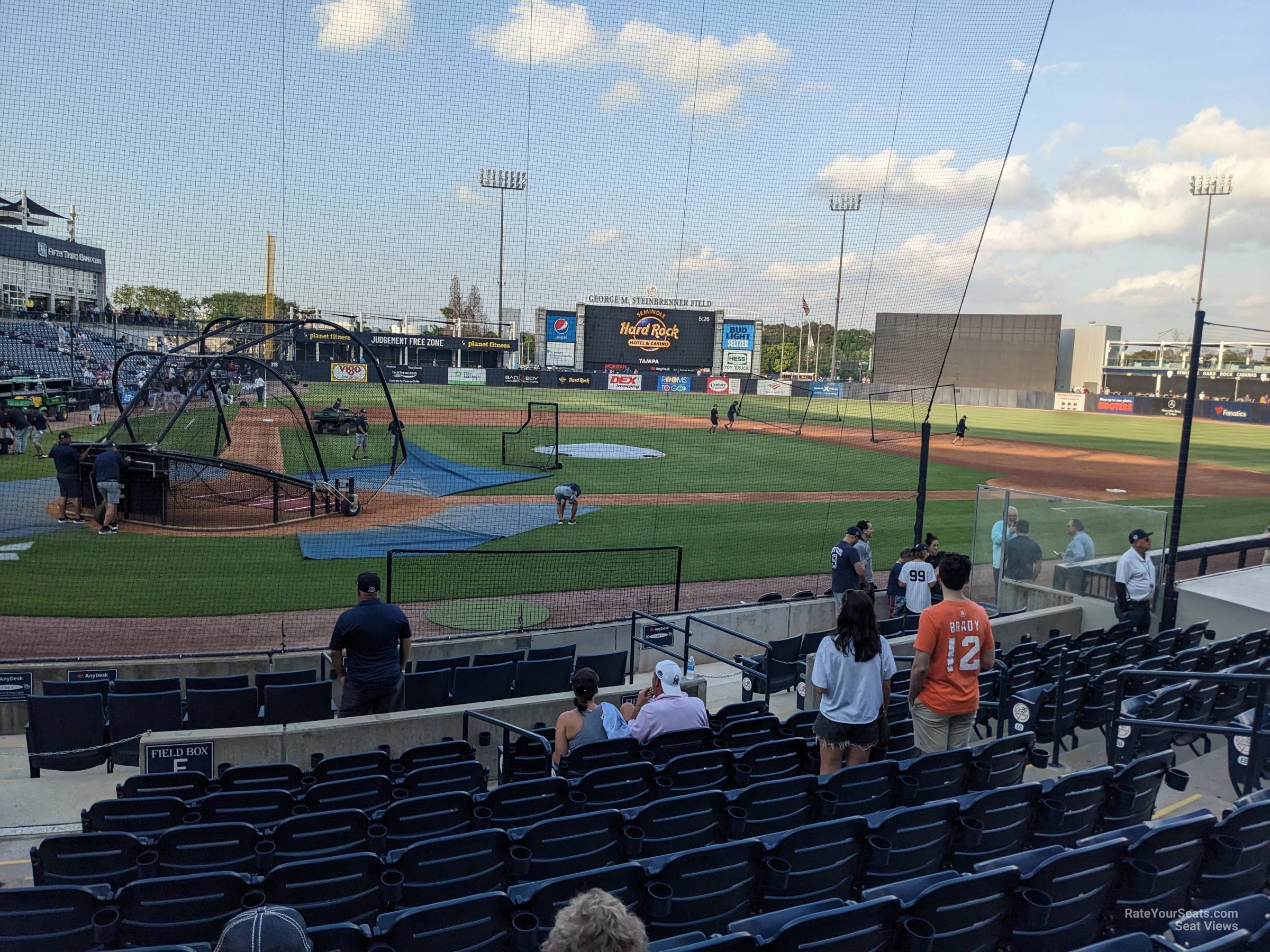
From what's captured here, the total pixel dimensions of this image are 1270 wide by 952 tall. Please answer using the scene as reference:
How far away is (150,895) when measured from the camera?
3.72 meters

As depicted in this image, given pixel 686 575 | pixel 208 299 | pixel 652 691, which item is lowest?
pixel 686 575

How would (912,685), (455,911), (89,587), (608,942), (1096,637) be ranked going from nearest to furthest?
(608,942) < (455,911) < (912,685) < (1096,637) < (89,587)

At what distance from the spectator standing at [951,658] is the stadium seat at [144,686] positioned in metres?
6.03

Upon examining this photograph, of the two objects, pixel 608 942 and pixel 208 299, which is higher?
pixel 208 299

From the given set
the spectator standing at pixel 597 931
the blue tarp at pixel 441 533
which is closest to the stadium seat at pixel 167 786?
the spectator standing at pixel 597 931

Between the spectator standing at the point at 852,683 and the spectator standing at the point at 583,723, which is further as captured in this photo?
the spectator standing at the point at 583,723

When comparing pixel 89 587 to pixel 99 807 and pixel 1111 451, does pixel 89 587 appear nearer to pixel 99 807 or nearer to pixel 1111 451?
pixel 99 807

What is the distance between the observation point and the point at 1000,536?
12453mm

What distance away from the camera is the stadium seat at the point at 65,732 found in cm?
707

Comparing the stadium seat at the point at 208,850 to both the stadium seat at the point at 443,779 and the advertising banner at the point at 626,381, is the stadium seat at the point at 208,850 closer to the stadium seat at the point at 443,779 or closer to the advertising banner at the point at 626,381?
the stadium seat at the point at 443,779

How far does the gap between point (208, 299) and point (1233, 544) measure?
22.5m

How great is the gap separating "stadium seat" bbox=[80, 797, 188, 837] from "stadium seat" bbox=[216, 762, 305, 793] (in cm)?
57

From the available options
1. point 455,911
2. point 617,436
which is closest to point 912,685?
point 455,911

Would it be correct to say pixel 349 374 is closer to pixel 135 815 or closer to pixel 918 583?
pixel 918 583
